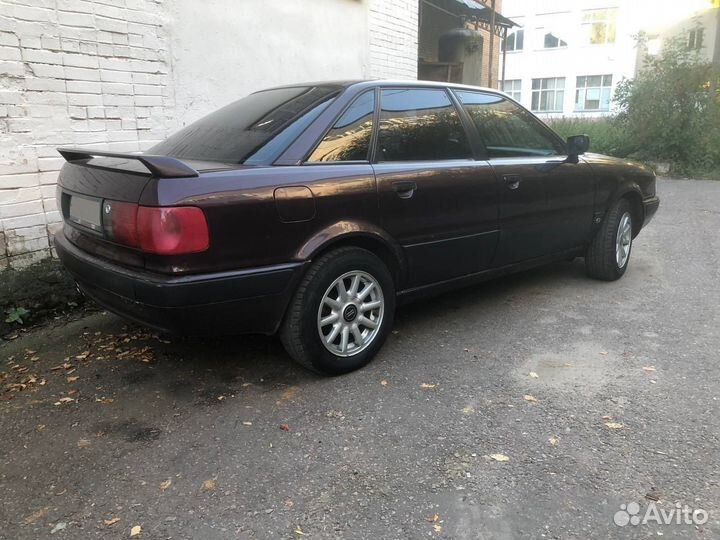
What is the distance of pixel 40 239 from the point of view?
4379 mm

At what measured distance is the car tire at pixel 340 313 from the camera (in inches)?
121

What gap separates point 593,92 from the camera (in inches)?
1377

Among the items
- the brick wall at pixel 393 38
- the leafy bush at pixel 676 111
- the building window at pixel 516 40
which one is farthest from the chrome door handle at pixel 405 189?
the building window at pixel 516 40

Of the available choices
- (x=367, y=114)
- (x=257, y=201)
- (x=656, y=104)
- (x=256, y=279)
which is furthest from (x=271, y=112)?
(x=656, y=104)

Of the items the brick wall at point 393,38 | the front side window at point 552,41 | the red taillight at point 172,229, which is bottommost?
the red taillight at point 172,229

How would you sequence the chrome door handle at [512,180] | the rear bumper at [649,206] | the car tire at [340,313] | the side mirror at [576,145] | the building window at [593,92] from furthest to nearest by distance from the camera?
the building window at [593,92] < the rear bumper at [649,206] < the side mirror at [576,145] < the chrome door handle at [512,180] < the car tire at [340,313]

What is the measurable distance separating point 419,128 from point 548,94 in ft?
120

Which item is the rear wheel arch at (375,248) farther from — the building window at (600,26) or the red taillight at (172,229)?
the building window at (600,26)

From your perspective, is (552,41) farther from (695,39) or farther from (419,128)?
(419,128)

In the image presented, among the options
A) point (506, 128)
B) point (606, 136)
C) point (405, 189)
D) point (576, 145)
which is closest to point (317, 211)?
point (405, 189)

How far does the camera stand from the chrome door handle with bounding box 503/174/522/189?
159 inches

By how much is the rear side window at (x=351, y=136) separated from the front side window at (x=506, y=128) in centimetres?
87

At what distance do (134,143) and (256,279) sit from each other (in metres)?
2.83

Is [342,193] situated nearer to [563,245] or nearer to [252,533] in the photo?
[252,533]
